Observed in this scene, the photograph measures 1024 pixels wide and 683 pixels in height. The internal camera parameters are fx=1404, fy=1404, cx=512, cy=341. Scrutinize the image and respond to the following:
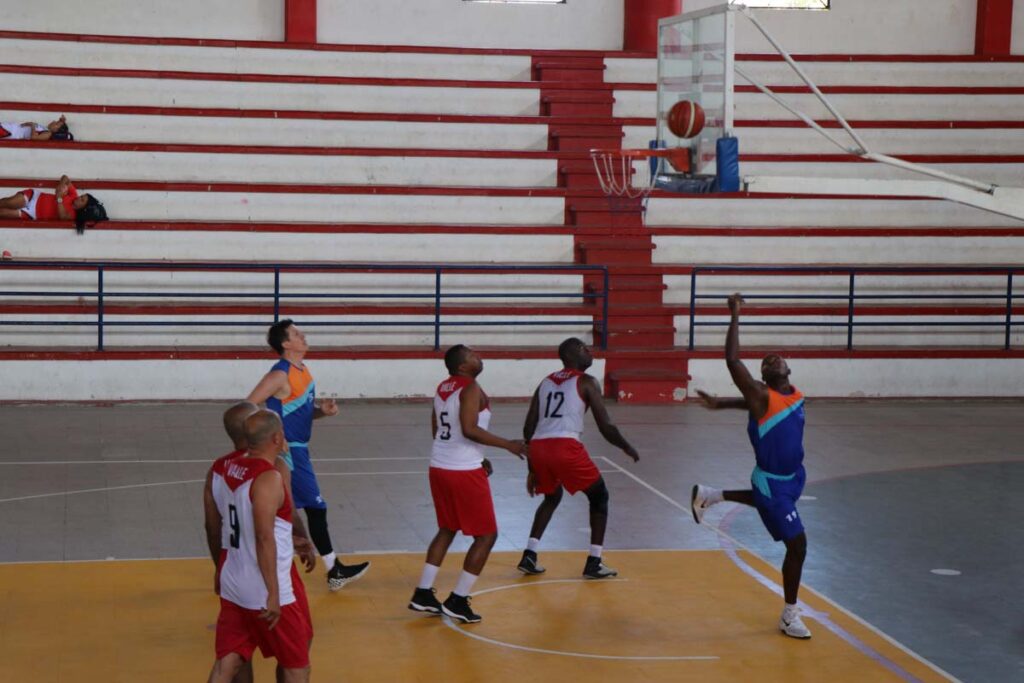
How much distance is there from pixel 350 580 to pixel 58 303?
938 cm

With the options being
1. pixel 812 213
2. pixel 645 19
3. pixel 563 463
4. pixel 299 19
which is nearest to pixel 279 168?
pixel 299 19

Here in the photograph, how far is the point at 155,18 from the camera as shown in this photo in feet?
67.1

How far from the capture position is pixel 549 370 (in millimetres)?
17406

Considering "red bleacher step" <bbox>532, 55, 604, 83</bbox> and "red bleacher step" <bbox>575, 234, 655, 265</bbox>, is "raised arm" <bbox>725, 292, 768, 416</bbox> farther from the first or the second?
"red bleacher step" <bbox>532, 55, 604, 83</bbox>

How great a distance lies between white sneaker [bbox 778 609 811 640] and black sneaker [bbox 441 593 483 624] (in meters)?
1.81

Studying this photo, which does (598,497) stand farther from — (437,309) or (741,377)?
(437,309)

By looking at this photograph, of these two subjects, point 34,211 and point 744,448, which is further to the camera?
point 34,211

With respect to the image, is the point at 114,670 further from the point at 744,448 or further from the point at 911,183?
the point at 744,448

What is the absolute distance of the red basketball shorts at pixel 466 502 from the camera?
27.7 ft

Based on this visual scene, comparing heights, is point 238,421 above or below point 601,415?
above

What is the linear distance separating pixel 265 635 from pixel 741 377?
3.33 metres

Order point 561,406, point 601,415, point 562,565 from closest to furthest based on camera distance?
point 601,415, point 561,406, point 562,565

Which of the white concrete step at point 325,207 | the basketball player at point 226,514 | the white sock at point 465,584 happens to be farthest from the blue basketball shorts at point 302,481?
the white concrete step at point 325,207

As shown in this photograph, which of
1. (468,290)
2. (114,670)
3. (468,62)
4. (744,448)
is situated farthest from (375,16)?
(114,670)
